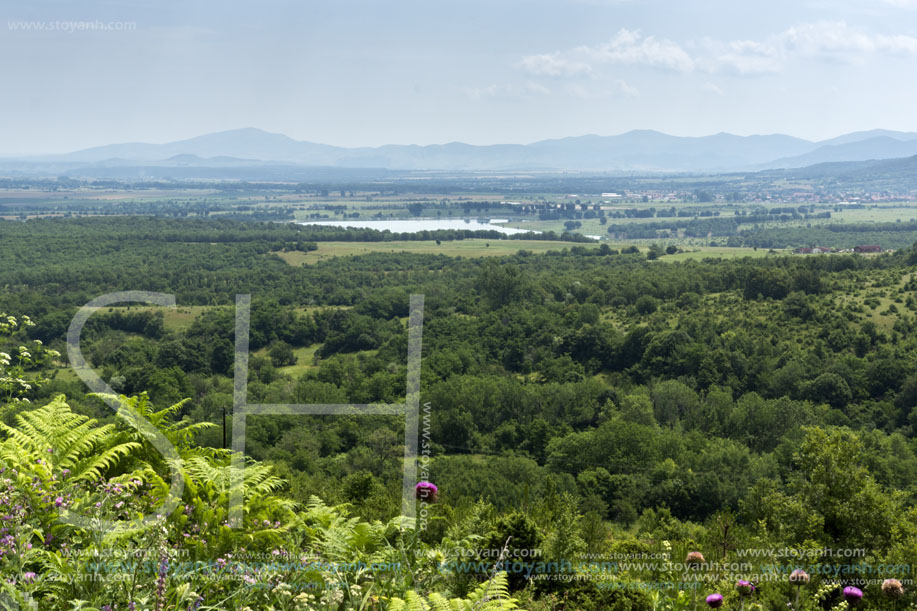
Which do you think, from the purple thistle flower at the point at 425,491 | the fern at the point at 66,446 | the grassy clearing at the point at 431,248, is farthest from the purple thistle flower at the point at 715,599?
the grassy clearing at the point at 431,248

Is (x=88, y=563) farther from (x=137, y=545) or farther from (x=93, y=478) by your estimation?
(x=93, y=478)

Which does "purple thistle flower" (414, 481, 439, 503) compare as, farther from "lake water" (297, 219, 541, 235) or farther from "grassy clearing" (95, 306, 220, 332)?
"lake water" (297, 219, 541, 235)

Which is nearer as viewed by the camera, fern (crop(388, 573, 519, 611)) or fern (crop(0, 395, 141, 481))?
fern (crop(388, 573, 519, 611))

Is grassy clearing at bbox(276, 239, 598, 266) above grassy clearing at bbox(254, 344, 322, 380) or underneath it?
above

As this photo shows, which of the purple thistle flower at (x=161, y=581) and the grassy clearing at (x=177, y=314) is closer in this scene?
the purple thistle flower at (x=161, y=581)

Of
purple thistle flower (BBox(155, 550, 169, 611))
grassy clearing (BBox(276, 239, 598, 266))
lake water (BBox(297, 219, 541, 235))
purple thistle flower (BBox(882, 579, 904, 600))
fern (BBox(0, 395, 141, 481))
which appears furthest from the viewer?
lake water (BBox(297, 219, 541, 235))

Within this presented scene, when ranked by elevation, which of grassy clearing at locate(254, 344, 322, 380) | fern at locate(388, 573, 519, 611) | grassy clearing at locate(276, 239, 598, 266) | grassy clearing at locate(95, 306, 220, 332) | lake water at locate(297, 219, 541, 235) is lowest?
grassy clearing at locate(254, 344, 322, 380)

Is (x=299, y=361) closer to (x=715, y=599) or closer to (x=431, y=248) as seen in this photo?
(x=715, y=599)

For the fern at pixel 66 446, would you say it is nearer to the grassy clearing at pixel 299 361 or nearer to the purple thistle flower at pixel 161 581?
the purple thistle flower at pixel 161 581

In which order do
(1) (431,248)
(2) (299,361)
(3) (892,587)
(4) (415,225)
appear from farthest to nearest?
(4) (415,225) < (1) (431,248) < (2) (299,361) < (3) (892,587)

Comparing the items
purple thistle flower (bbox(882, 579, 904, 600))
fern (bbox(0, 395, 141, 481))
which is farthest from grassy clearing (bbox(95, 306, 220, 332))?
purple thistle flower (bbox(882, 579, 904, 600))

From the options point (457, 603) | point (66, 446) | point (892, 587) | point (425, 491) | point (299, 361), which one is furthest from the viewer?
point (299, 361)

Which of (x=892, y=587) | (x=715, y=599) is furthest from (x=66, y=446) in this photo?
(x=892, y=587)

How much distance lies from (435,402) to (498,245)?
93.5 meters
